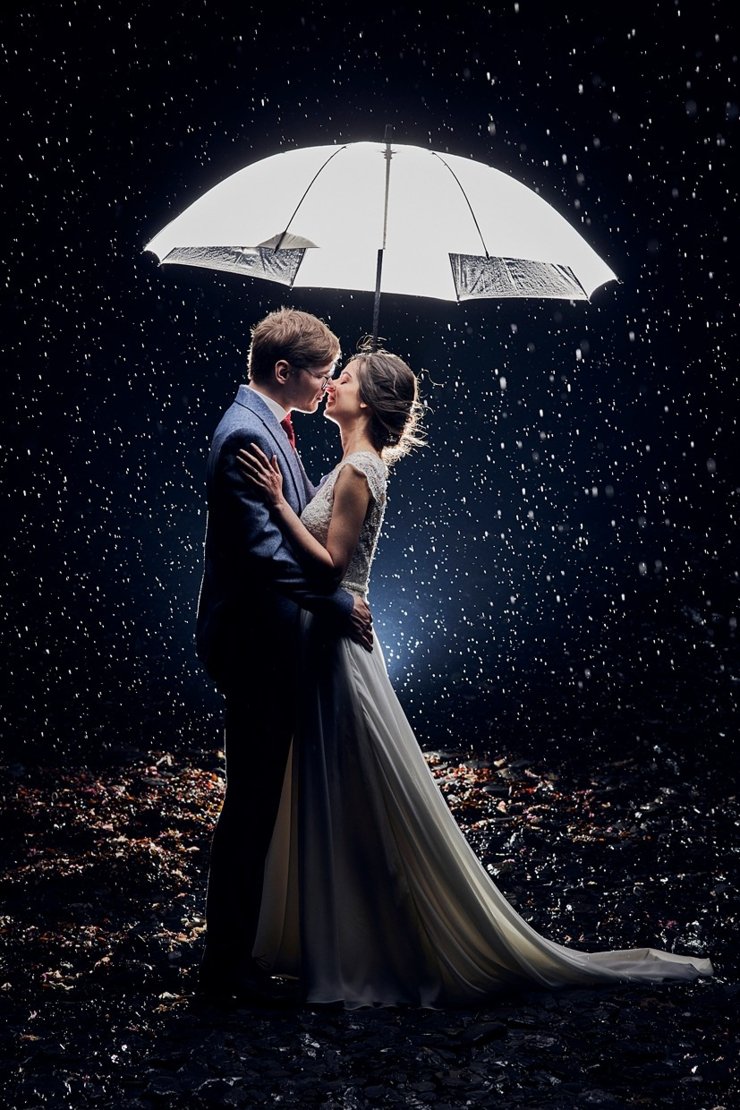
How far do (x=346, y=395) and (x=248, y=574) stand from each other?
0.63 m

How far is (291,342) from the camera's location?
3041 millimetres

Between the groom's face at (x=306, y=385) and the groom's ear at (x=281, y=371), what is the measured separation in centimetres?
1

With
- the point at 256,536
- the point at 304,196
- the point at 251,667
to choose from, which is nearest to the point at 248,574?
the point at 256,536

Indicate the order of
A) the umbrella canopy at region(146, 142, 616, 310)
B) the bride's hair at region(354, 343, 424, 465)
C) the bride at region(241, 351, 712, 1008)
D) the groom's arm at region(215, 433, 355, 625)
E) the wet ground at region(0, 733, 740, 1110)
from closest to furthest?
the wet ground at region(0, 733, 740, 1110), the groom's arm at region(215, 433, 355, 625), the bride at region(241, 351, 712, 1008), the bride's hair at region(354, 343, 424, 465), the umbrella canopy at region(146, 142, 616, 310)

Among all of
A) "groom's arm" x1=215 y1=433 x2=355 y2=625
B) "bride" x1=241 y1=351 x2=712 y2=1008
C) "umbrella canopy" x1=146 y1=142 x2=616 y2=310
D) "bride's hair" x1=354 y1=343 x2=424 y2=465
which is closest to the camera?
"groom's arm" x1=215 y1=433 x2=355 y2=625

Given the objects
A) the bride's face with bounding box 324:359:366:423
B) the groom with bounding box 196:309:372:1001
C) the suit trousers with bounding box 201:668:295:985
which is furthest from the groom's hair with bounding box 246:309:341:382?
the suit trousers with bounding box 201:668:295:985

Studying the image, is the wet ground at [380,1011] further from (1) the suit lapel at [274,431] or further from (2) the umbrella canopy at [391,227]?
(2) the umbrella canopy at [391,227]

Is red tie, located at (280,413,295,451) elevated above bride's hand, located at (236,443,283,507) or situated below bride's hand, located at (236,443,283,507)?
above

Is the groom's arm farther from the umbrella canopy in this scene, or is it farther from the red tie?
the umbrella canopy

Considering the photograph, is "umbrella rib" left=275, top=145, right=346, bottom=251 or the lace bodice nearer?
the lace bodice

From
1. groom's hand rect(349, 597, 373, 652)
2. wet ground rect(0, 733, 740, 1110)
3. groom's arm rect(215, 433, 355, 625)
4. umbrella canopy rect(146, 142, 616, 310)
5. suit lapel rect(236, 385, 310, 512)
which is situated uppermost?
umbrella canopy rect(146, 142, 616, 310)

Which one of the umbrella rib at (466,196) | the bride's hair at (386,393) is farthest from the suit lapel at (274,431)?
the umbrella rib at (466,196)

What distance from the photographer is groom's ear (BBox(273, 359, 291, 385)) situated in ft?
10.1

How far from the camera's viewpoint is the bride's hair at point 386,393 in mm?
3137
